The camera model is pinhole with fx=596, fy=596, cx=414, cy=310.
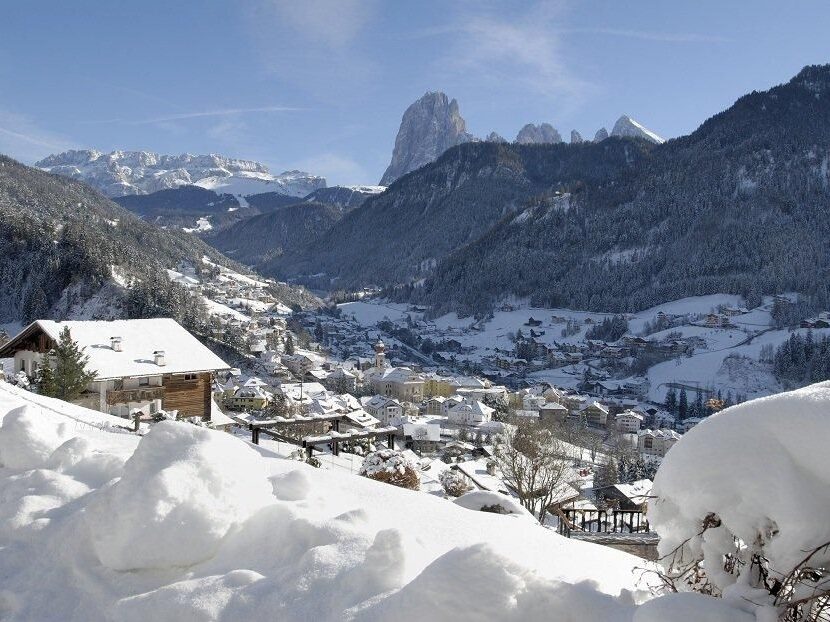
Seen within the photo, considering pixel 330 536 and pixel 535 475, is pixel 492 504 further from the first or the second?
pixel 535 475

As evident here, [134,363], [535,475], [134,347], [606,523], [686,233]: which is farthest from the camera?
[686,233]

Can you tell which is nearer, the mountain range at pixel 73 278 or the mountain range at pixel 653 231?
the mountain range at pixel 73 278

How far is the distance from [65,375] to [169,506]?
50.9 ft

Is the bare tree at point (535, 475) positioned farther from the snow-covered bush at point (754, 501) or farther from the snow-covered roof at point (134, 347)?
the snow-covered bush at point (754, 501)

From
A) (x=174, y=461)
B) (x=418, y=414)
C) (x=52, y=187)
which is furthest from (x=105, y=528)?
(x=52, y=187)

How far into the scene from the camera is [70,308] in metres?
90.9

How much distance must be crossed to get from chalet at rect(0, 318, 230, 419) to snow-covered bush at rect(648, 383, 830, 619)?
62.2 feet

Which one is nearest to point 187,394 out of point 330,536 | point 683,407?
point 330,536

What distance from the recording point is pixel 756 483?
2.62m

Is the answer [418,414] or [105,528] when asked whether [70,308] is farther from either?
[105,528]

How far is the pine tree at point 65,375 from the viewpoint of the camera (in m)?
16.8

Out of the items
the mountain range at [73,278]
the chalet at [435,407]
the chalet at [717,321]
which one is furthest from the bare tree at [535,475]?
the chalet at [717,321]

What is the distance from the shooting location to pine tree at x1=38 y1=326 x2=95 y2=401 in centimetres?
1680

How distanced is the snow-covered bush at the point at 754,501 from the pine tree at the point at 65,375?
1792cm
